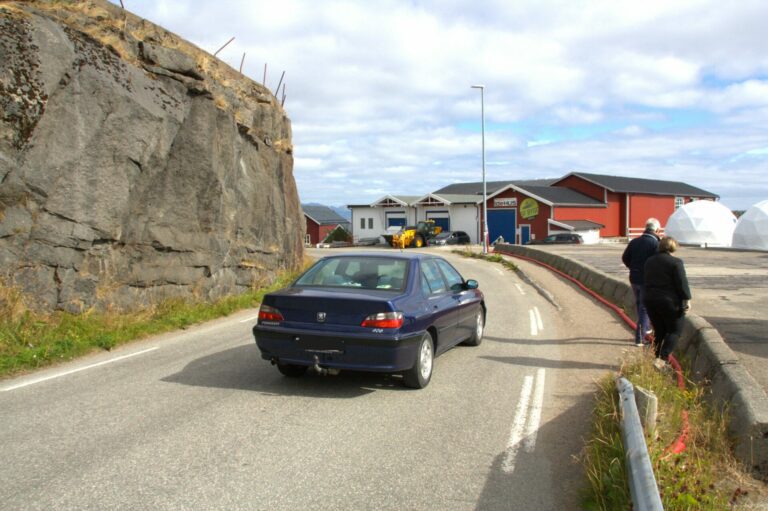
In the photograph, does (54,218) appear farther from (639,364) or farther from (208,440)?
(639,364)

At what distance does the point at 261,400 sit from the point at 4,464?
2.45 metres

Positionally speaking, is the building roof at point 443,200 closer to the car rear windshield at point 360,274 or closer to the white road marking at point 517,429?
the car rear windshield at point 360,274

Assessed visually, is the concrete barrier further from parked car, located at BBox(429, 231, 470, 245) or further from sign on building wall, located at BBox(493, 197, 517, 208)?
sign on building wall, located at BBox(493, 197, 517, 208)

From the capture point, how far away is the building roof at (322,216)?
73444mm

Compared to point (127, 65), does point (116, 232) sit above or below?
below

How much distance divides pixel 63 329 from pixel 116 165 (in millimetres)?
3356

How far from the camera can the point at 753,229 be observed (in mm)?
46250

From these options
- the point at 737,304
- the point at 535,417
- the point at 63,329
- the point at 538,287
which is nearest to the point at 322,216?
the point at 538,287

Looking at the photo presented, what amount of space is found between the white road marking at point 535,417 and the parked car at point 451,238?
47935 millimetres

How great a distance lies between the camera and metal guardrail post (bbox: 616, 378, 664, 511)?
10.8 ft

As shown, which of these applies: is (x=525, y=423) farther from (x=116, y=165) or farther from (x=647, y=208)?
(x=647, y=208)

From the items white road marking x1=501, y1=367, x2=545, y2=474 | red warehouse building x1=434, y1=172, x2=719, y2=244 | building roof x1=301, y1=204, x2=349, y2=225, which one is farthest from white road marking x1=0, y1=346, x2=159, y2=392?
building roof x1=301, y1=204, x2=349, y2=225

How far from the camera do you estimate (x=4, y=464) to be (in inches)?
193

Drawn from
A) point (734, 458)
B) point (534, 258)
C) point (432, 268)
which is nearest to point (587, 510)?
point (734, 458)
